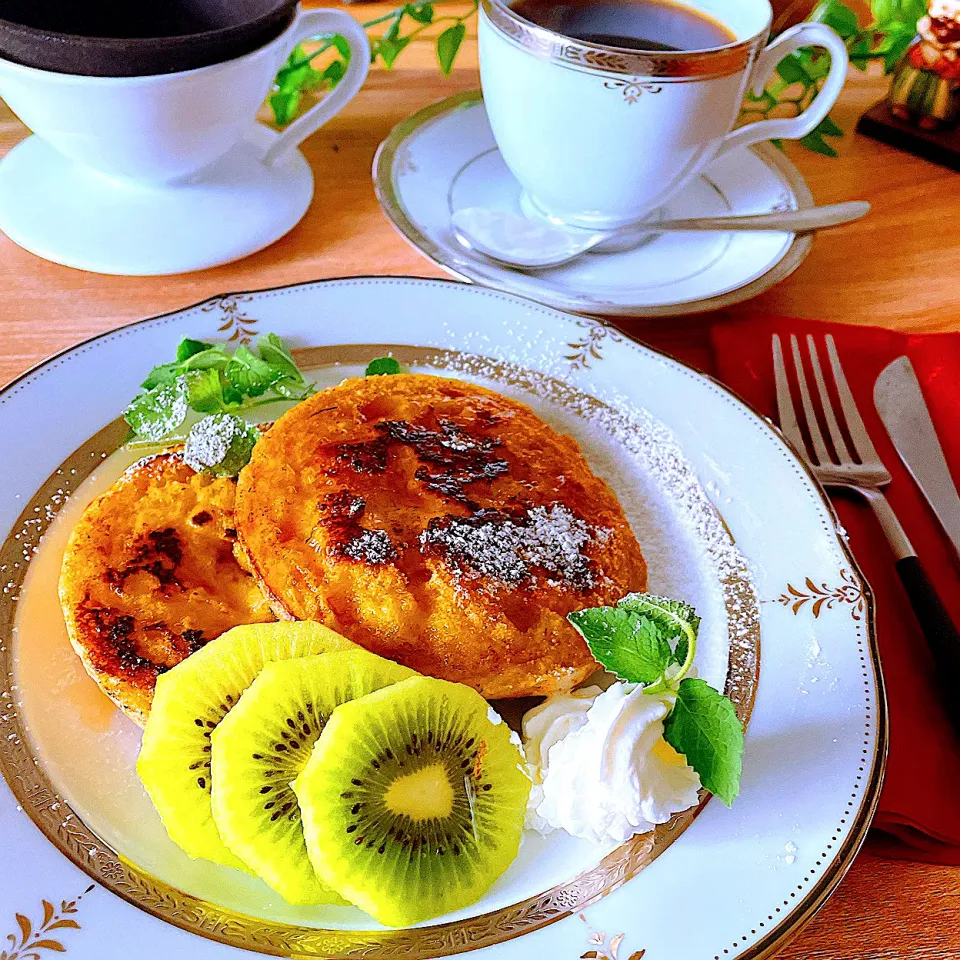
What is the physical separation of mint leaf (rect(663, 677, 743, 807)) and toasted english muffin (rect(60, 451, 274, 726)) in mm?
455

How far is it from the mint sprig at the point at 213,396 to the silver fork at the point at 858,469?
0.71m

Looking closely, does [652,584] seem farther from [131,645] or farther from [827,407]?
[131,645]

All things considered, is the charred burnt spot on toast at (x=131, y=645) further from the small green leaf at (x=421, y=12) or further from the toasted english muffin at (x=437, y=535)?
the small green leaf at (x=421, y=12)

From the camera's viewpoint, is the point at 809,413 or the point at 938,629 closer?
the point at 938,629

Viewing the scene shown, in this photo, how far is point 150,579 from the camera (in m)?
1.04

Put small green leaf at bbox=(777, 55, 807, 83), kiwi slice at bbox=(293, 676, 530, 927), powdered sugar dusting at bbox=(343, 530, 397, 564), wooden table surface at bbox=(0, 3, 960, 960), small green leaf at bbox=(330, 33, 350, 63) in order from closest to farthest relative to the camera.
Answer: kiwi slice at bbox=(293, 676, 530, 927) < powdered sugar dusting at bbox=(343, 530, 397, 564) < wooden table surface at bbox=(0, 3, 960, 960) < small green leaf at bbox=(330, 33, 350, 63) < small green leaf at bbox=(777, 55, 807, 83)

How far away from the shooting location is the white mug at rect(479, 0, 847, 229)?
52.0 inches

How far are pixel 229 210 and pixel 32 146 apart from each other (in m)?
0.41

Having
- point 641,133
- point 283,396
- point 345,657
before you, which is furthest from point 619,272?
point 345,657

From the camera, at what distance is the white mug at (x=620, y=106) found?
4.33ft

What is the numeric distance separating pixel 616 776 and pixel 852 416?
76 centimetres

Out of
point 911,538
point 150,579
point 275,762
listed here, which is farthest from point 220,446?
point 911,538

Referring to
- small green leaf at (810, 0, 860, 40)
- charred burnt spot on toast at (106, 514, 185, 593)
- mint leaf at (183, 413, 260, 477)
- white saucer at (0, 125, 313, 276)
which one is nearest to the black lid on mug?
white saucer at (0, 125, 313, 276)

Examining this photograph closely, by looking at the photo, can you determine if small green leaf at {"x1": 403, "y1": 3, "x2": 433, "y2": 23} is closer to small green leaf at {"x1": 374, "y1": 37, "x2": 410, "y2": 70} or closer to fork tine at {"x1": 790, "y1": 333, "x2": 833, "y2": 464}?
small green leaf at {"x1": 374, "y1": 37, "x2": 410, "y2": 70}
